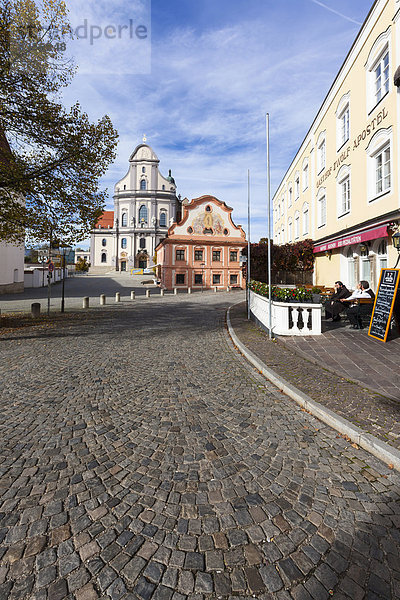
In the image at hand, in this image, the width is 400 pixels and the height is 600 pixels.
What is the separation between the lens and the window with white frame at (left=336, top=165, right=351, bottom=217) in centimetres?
1410

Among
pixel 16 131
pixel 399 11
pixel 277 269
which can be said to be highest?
pixel 399 11

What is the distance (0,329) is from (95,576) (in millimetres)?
10946

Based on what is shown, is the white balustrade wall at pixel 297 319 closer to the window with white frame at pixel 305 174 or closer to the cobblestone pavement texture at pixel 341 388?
the cobblestone pavement texture at pixel 341 388

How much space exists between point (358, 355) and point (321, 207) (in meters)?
14.5

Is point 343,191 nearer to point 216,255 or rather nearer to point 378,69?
point 378,69

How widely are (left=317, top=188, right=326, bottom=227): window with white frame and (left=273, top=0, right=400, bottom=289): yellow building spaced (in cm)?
3

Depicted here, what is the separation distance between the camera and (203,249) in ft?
135

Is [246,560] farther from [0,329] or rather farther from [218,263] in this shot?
[218,263]

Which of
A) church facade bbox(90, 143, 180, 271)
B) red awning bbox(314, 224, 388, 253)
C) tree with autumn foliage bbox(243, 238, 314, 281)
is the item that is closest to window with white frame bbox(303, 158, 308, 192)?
tree with autumn foliage bbox(243, 238, 314, 281)

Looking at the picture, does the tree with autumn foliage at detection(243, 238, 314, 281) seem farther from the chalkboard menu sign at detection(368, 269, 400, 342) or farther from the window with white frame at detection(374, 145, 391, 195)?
the chalkboard menu sign at detection(368, 269, 400, 342)

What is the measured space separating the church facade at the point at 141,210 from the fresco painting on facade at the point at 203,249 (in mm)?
30108

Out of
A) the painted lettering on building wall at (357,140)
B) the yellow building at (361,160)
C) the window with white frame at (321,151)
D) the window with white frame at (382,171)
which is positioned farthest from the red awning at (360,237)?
the window with white frame at (321,151)

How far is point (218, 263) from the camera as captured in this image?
41.8 meters

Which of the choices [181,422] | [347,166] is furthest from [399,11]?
[181,422]
